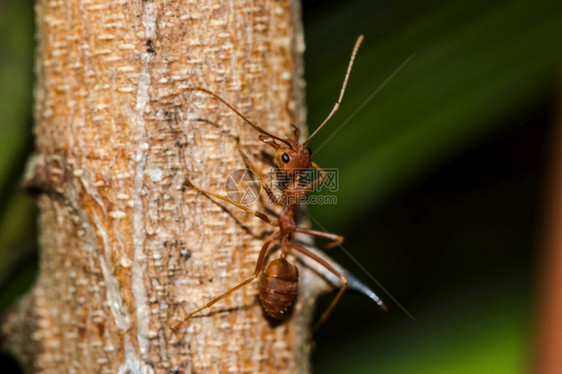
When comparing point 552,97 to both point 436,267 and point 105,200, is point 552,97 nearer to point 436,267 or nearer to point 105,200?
point 436,267

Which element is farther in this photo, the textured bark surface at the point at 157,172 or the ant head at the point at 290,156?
the ant head at the point at 290,156

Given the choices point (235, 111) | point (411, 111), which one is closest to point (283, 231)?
point (235, 111)

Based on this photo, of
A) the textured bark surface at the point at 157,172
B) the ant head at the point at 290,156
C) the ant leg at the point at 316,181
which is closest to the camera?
the textured bark surface at the point at 157,172

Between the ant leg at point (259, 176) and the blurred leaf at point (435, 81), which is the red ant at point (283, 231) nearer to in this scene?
the ant leg at point (259, 176)

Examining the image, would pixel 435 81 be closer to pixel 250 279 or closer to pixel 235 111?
pixel 235 111

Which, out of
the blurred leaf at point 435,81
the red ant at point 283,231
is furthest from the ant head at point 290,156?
the blurred leaf at point 435,81

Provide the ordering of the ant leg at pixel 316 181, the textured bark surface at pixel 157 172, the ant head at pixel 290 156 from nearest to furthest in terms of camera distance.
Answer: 1. the textured bark surface at pixel 157 172
2. the ant head at pixel 290 156
3. the ant leg at pixel 316 181

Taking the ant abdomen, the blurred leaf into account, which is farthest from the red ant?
the blurred leaf
